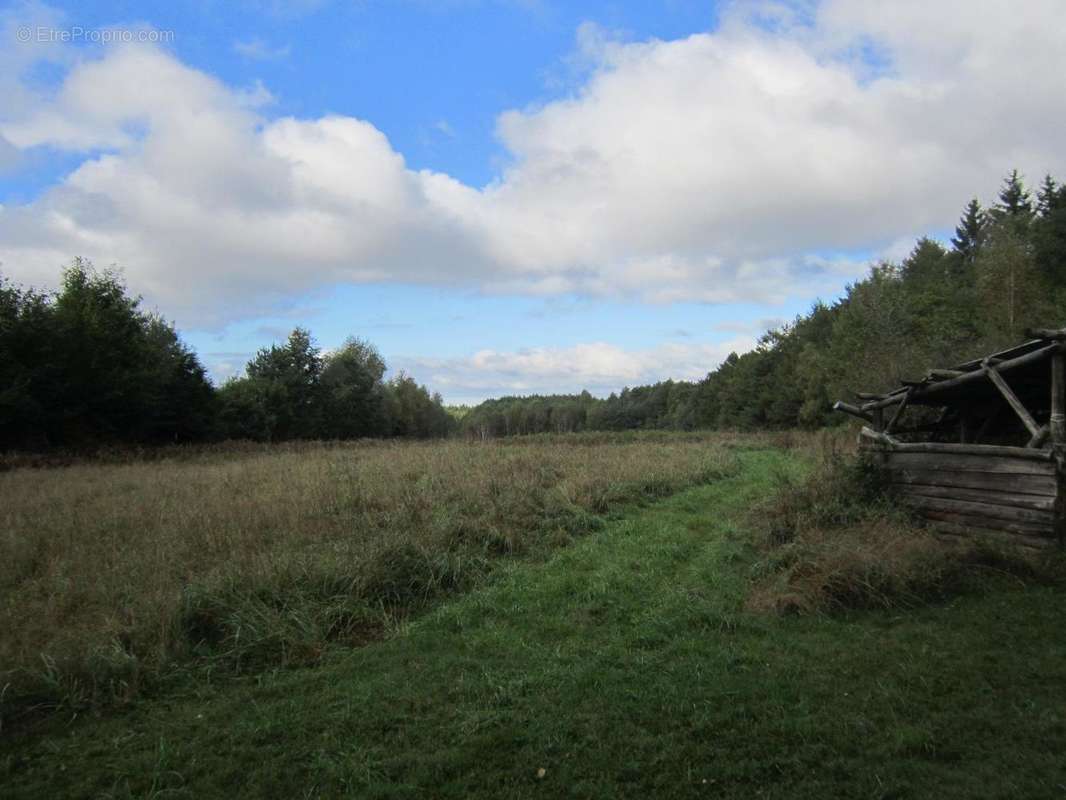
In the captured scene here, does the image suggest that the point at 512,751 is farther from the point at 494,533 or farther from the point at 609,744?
the point at 494,533

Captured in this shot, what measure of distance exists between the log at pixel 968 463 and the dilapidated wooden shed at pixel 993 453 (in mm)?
12

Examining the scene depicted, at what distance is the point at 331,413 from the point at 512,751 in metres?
50.2

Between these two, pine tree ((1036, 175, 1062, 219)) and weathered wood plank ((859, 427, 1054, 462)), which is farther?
pine tree ((1036, 175, 1062, 219))

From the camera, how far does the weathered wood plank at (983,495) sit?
7484mm

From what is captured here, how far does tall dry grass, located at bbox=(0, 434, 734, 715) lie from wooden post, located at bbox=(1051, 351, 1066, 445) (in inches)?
258

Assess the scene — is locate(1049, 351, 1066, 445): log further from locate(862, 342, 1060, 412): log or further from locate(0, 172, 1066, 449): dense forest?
locate(0, 172, 1066, 449): dense forest

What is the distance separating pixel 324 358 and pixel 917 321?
147ft

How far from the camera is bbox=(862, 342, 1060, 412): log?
8.09 meters

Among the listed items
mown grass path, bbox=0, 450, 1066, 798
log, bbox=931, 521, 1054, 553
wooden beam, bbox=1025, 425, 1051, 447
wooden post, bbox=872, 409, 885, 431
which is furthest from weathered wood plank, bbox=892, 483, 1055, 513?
wooden post, bbox=872, 409, 885, 431

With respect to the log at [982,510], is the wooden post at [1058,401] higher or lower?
higher

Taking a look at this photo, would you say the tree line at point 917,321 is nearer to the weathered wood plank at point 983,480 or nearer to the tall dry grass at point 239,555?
the weathered wood plank at point 983,480

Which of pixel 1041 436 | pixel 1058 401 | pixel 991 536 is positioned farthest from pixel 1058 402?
pixel 991 536

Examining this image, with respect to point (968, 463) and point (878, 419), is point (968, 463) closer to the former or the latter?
point (968, 463)

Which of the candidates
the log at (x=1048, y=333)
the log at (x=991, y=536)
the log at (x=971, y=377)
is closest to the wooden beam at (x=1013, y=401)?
the log at (x=971, y=377)
